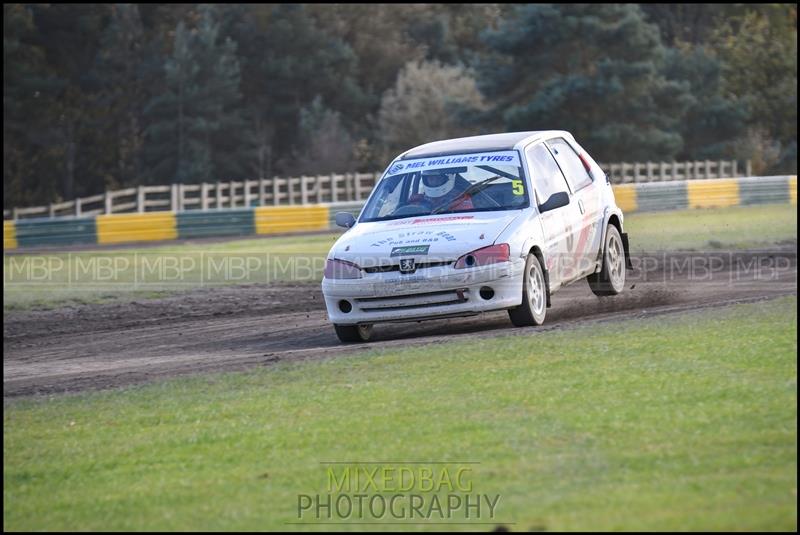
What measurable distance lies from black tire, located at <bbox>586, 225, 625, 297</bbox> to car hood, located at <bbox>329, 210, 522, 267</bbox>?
6.50 ft

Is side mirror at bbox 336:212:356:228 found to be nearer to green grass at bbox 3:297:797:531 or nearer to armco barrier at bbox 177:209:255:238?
green grass at bbox 3:297:797:531

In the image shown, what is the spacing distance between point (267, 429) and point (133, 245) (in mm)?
22875

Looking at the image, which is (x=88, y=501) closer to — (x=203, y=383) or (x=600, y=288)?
(x=203, y=383)

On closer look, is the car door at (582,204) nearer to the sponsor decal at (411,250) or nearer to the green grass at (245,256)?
the sponsor decal at (411,250)

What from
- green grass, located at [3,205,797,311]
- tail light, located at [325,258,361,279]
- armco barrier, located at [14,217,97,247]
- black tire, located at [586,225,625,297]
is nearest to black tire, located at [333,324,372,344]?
tail light, located at [325,258,361,279]

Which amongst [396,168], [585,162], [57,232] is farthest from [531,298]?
Answer: [57,232]

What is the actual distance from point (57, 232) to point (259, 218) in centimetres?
491

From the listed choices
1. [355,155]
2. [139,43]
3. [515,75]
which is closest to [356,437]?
[515,75]

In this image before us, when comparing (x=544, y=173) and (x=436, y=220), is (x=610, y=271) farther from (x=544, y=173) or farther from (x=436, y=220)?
(x=436, y=220)

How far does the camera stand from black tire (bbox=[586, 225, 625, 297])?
504 inches

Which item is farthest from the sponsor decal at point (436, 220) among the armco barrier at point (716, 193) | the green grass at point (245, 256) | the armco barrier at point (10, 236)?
the armco barrier at point (716, 193)

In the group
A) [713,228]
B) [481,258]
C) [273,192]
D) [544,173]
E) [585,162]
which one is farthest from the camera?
[273,192]

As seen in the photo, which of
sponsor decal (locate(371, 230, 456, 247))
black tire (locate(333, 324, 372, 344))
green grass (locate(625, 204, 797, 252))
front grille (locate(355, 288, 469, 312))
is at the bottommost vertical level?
green grass (locate(625, 204, 797, 252))

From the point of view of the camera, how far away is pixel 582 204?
12.3 metres
